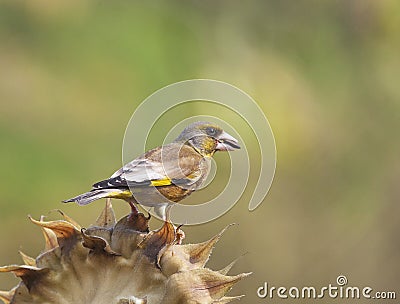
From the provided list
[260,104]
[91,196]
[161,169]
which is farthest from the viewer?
[260,104]

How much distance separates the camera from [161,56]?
4.35m

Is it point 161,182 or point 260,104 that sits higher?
point 260,104

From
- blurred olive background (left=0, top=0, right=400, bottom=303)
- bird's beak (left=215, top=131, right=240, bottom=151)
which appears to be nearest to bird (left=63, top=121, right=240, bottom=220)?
bird's beak (left=215, top=131, right=240, bottom=151)

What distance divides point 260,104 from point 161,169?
298 cm

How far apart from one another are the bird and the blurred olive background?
6.48 ft

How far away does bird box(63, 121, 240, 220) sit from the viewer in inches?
50.1

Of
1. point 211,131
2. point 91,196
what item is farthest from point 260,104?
point 91,196

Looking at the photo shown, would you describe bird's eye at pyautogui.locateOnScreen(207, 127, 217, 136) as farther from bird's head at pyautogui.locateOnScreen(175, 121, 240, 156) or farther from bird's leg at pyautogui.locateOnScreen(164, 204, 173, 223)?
bird's leg at pyautogui.locateOnScreen(164, 204, 173, 223)

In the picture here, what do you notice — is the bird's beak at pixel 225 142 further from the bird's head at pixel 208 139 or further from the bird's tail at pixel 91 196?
the bird's tail at pixel 91 196

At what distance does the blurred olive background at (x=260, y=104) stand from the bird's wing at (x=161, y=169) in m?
1.98

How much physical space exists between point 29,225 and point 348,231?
1426 millimetres

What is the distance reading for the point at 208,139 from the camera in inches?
53.7

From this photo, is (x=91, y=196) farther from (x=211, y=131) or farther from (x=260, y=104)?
(x=260, y=104)

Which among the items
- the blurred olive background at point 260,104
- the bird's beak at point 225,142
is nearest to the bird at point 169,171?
the bird's beak at point 225,142
